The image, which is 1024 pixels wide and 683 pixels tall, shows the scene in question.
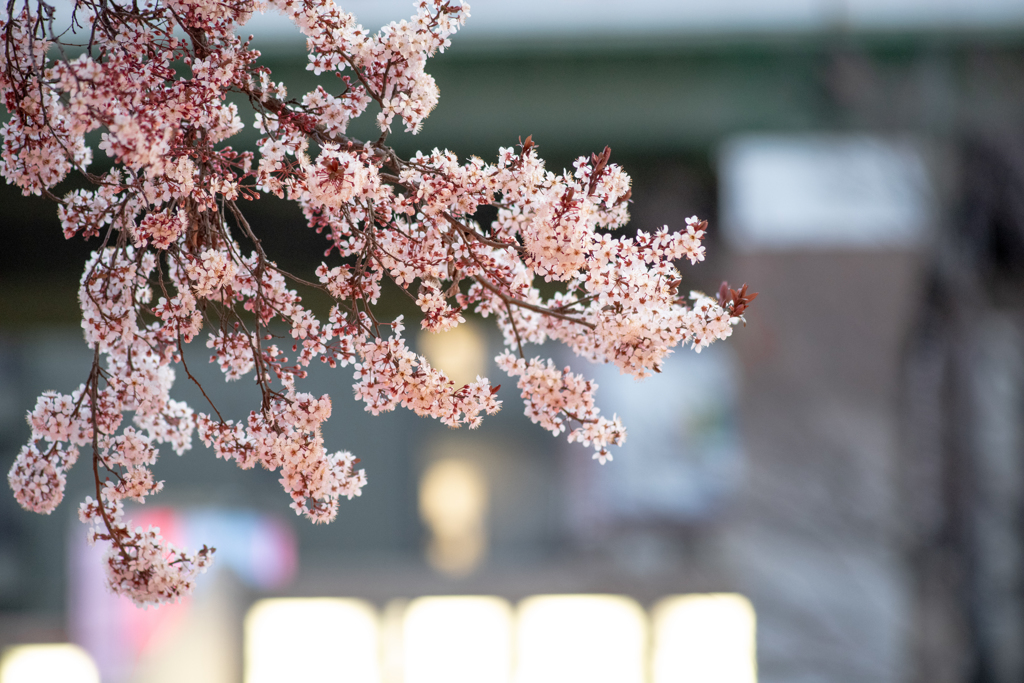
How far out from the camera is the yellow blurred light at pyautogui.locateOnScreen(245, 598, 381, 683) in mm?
4559

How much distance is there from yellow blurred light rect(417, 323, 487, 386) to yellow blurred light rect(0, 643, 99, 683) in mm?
2535

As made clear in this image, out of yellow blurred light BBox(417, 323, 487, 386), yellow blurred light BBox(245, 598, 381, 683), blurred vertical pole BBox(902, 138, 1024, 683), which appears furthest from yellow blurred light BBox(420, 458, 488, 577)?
blurred vertical pole BBox(902, 138, 1024, 683)

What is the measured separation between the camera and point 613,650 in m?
4.65

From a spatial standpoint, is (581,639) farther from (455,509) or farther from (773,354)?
(455,509)

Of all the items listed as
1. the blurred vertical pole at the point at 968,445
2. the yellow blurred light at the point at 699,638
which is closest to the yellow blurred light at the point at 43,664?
the yellow blurred light at the point at 699,638

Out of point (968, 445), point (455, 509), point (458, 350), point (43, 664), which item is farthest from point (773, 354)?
point (455, 509)

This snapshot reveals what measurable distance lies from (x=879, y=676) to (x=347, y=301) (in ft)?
8.41

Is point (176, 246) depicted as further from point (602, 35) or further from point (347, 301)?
point (602, 35)

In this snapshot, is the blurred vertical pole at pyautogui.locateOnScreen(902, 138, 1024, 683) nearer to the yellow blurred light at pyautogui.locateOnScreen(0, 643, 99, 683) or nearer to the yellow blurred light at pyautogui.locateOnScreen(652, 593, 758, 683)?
the yellow blurred light at pyautogui.locateOnScreen(652, 593, 758, 683)

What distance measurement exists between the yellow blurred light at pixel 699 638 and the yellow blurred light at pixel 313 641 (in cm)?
133

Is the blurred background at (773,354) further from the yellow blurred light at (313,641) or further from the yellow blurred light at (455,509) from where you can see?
the yellow blurred light at (455,509)

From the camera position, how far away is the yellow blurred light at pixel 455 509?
40.1 feet

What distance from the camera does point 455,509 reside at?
12516mm

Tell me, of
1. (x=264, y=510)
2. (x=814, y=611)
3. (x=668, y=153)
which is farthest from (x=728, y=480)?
(x=264, y=510)
